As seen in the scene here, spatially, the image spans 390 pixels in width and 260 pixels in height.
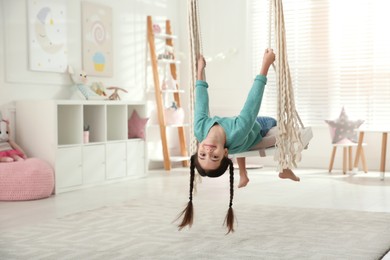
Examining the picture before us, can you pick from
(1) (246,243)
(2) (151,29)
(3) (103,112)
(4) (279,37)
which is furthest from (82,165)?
(4) (279,37)

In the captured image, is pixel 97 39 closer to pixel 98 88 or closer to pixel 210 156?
pixel 98 88

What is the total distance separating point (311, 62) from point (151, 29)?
1995mm

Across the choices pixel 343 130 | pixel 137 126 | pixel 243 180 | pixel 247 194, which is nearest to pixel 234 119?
pixel 243 180

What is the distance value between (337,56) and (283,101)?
4268 mm

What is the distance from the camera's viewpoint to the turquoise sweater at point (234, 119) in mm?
3065

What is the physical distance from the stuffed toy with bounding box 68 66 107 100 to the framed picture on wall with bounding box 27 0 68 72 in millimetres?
127

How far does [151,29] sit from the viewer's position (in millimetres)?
7355

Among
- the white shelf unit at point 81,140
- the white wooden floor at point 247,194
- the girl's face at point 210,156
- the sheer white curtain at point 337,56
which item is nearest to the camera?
the girl's face at point 210,156

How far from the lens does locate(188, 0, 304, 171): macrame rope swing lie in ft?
10.6

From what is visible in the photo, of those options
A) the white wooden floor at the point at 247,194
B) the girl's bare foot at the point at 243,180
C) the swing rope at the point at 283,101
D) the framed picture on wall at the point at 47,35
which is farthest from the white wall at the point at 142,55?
the swing rope at the point at 283,101

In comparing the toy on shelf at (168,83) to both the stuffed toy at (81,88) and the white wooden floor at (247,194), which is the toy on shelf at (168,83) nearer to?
the white wooden floor at (247,194)

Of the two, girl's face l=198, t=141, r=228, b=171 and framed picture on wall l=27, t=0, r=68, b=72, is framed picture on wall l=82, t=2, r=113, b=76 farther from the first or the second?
girl's face l=198, t=141, r=228, b=171

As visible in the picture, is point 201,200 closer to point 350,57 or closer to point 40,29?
point 40,29

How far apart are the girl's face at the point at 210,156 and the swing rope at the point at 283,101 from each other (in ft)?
1.51
